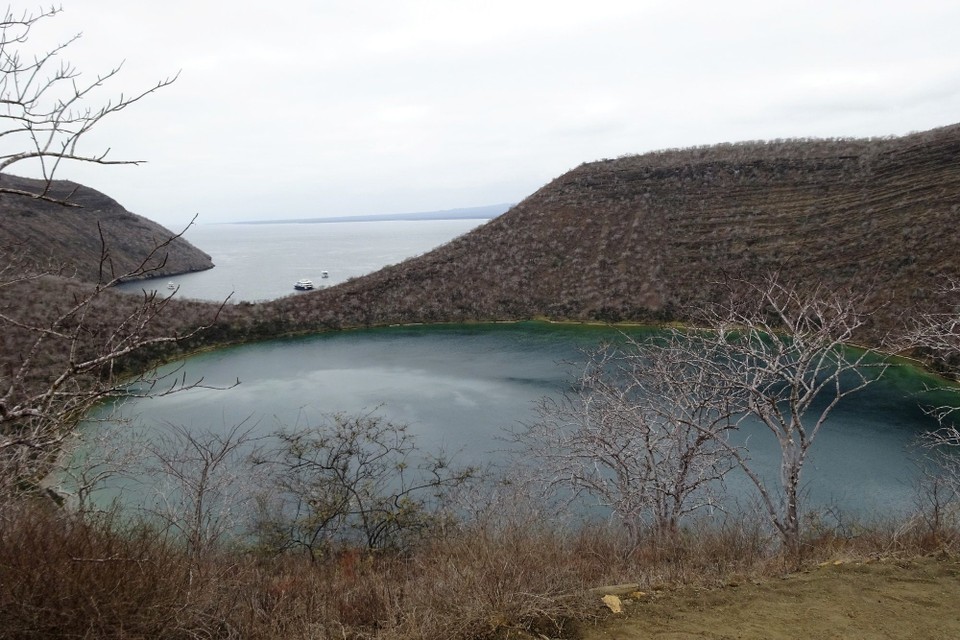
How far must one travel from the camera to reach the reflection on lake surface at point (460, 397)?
14.0 meters

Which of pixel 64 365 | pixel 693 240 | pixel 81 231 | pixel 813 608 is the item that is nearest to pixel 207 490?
pixel 813 608

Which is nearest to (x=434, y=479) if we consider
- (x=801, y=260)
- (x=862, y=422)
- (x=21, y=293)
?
(x=862, y=422)

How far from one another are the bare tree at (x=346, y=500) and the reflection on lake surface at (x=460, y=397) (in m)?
2.06

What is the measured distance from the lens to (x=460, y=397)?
2059 cm

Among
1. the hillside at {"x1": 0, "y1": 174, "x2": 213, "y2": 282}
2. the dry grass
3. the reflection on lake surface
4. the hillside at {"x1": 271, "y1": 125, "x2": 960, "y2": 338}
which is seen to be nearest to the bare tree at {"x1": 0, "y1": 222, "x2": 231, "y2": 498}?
the dry grass

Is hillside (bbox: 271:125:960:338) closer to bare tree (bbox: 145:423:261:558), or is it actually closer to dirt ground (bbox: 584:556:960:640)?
bare tree (bbox: 145:423:261:558)

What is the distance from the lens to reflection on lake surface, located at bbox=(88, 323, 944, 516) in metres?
14.0

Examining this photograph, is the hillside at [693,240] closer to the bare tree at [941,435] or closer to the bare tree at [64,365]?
the bare tree at [941,435]

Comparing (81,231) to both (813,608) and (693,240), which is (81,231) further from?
(813,608)

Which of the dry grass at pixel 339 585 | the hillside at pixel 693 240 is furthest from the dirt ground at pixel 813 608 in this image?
the hillside at pixel 693 240

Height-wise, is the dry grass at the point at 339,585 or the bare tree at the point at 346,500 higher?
the dry grass at the point at 339,585

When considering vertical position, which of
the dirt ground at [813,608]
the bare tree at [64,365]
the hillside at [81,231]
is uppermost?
the hillside at [81,231]

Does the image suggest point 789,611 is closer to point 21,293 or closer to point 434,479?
point 434,479

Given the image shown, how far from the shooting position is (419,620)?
4.79 meters
